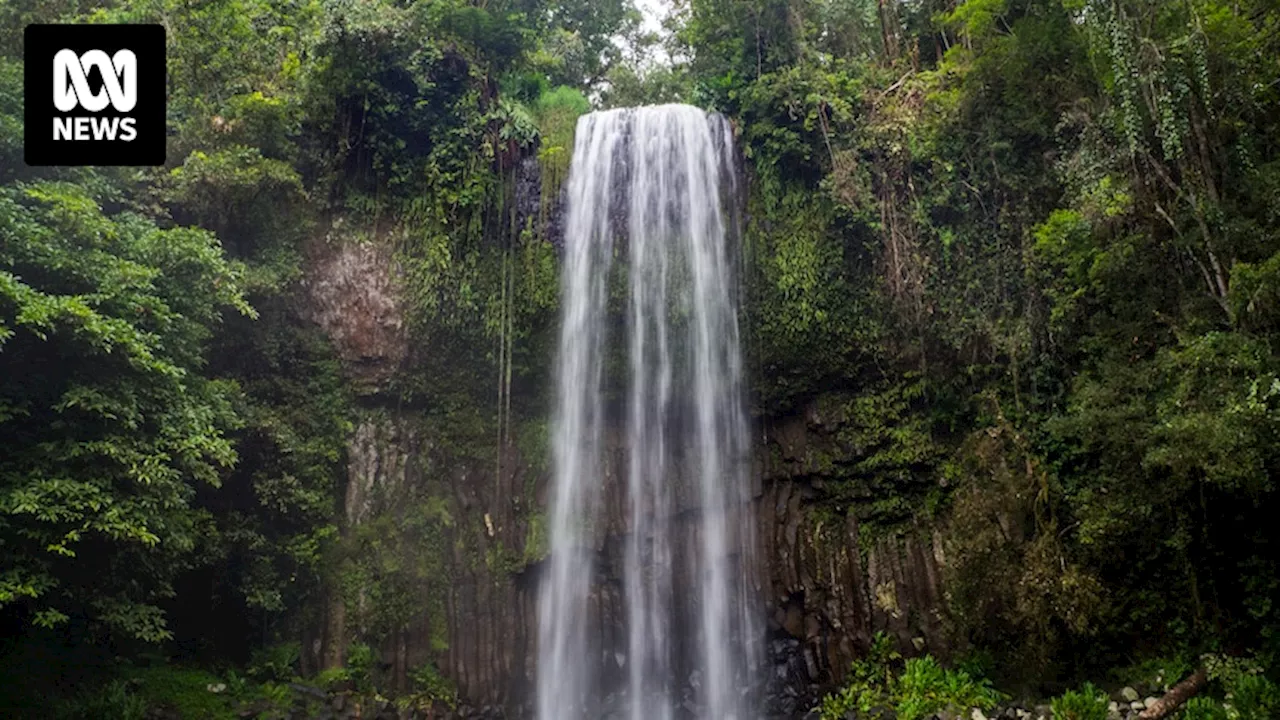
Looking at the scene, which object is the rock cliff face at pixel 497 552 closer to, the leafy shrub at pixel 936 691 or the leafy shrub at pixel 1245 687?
the leafy shrub at pixel 936 691

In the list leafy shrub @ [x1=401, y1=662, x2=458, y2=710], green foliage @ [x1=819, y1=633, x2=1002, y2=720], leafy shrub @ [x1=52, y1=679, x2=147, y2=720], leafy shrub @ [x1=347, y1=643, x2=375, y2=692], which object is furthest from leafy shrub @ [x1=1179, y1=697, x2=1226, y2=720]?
leafy shrub @ [x1=52, y1=679, x2=147, y2=720]

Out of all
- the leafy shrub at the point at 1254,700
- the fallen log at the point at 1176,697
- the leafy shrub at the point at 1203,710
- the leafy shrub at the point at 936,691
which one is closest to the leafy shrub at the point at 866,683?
the leafy shrub at the point at 936,691

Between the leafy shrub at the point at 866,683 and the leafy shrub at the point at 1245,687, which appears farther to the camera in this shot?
the leafy shrub at the point at 866,683

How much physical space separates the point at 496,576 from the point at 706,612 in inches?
119

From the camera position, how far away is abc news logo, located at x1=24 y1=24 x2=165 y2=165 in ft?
21.7

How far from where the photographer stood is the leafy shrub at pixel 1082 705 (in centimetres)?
763

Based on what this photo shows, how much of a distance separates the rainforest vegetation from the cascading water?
1.55 ft

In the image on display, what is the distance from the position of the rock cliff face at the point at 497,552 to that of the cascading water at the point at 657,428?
0.64ft

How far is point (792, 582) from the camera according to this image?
10.8m

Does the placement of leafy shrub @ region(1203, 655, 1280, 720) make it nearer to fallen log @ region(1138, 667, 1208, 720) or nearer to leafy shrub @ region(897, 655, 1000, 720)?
fallen log @ region(1138, 667, 1208, 720)

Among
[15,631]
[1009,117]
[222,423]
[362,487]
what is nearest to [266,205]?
[222,423]

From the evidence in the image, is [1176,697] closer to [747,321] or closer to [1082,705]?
[1082,705]

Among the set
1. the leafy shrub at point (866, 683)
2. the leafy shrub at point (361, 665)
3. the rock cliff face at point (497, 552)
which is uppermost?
the rock cliff face at point (497, 552)

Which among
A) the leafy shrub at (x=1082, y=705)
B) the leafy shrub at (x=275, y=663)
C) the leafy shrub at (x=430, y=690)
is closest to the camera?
the leafy shrub at (x=1082, y=705)
